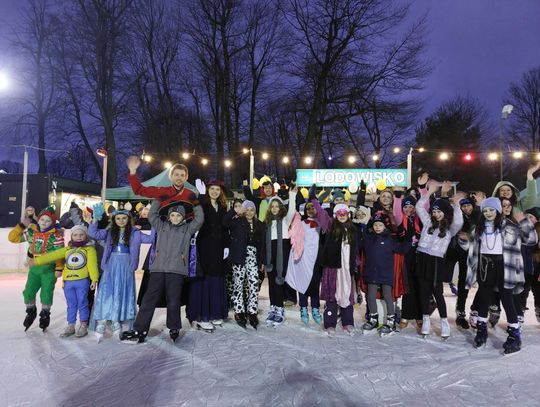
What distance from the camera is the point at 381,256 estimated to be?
4.41 metres

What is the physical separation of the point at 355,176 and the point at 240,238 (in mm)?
12602

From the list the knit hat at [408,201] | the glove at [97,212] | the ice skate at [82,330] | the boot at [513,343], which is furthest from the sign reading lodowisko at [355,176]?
the ice skate at [82,330]

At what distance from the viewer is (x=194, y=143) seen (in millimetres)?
26578

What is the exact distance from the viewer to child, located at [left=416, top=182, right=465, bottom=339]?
14.1ft

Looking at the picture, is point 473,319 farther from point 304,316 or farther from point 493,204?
point 304,316

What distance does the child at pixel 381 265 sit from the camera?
4379 mm

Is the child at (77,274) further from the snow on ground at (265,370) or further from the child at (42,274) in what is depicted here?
the snow on ground at (265,370)

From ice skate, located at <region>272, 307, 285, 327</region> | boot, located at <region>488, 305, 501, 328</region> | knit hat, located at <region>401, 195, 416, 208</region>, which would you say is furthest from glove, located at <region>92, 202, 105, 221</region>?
boot, located at <region>488, 305, 501, 328</region>

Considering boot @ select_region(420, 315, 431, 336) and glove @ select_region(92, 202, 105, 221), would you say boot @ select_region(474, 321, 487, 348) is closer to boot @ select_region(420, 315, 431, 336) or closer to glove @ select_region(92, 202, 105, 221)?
boot @ select_region(420, 315, 431, 336)

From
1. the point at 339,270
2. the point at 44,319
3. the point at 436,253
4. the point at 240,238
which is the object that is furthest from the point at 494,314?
the point at 44,319

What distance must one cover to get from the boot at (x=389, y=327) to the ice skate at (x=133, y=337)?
A: 2576mm

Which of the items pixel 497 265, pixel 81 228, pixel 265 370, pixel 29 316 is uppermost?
pixel 81 228

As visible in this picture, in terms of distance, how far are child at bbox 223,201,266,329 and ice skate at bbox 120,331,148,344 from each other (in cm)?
114

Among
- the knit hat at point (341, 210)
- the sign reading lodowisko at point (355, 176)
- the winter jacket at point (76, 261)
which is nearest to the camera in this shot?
the winter jacket at point (76, 261)
